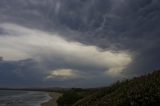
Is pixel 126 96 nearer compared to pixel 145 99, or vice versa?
pixel 145 99

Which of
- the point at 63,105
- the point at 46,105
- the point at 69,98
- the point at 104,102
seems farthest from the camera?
the point at 46,105

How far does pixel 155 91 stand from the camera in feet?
30.2

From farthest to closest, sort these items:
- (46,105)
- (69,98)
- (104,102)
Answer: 1. (46,105)
2. (69,98)
3. (104,102)

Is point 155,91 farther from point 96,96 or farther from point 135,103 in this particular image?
point 96,96

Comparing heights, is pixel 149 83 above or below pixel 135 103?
above

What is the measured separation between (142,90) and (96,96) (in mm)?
4476

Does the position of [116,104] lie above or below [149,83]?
below

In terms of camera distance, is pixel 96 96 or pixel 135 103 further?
pixel 96 96

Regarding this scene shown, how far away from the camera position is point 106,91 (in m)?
14.2

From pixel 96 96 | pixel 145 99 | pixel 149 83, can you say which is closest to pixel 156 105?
pixel 145 99

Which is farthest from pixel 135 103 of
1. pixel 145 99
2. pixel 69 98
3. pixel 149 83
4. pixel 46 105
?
pixel 46 105

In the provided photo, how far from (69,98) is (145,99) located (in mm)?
28865

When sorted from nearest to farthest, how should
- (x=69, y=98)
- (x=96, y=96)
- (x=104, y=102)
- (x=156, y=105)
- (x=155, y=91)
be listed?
(x=156, y=105)
(x=155, y=91)
(x=104, y=102)
(x=96, y=96)
(x=69, y=98)

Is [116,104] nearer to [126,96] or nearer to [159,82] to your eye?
[126,96]
